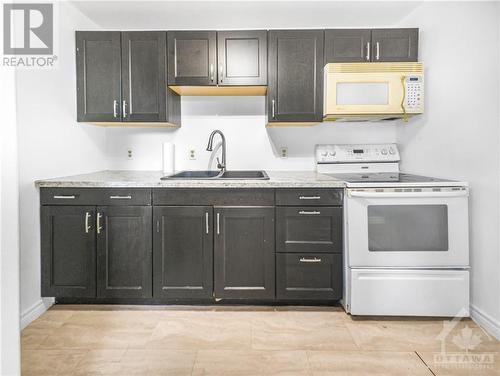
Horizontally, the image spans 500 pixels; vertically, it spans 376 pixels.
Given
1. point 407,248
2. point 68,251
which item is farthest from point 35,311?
point 407,248

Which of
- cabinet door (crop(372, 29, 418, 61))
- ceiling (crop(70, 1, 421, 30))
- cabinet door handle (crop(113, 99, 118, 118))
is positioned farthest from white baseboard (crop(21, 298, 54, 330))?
cabinet door (crop(372, 29, 418, 61))

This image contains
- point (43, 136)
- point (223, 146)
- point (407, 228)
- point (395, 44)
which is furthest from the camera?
point (223, 146)

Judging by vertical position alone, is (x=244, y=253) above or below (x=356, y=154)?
below

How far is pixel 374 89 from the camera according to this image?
2516mm

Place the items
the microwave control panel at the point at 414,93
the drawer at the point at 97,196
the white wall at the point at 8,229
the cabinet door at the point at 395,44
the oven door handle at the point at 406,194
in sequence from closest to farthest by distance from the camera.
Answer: the white wall at the point at 8,229 < the oven door handle at the point at 406,194 < the drawer at the point at 97,196 < the microwave control panel at the point at 414,93 < the cabinet door at the point at 395,44

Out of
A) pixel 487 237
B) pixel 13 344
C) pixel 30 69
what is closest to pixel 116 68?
pixel 30 69

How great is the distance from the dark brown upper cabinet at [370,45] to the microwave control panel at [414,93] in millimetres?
268

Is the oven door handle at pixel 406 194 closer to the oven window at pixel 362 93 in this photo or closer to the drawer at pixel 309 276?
the drawer at pixel 309 276

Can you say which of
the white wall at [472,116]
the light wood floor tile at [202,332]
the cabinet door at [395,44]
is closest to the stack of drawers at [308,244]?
the light wood floor tile at [202,332]

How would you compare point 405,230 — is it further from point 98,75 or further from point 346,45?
point 98,75

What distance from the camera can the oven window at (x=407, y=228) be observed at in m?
2.21

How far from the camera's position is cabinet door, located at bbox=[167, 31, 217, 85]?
2.65m

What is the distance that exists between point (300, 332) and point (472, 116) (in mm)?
1662

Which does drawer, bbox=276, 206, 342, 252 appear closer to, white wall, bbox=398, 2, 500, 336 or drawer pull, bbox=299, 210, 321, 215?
drawer pull, bbox=299, 210, 321, 215
